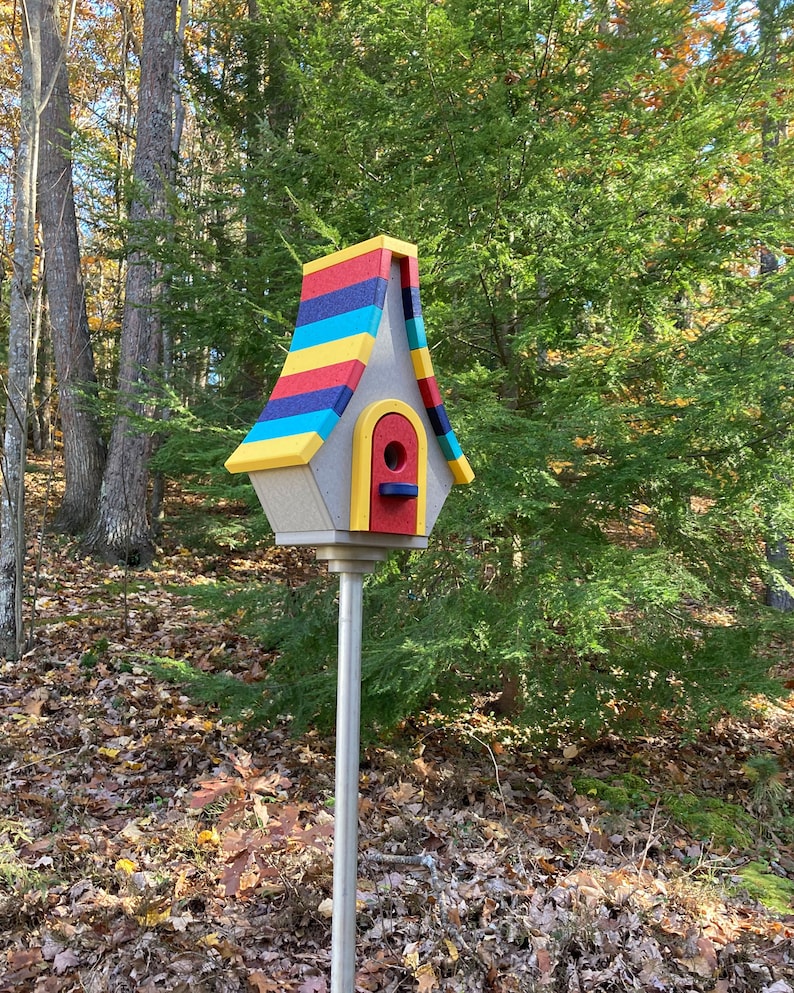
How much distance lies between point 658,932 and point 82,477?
8.91 metres

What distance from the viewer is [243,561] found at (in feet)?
31.4

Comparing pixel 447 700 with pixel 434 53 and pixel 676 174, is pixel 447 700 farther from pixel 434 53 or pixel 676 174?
pixel 434 53

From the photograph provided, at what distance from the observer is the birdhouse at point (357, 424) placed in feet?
6.90

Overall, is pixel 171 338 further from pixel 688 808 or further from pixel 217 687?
pixel 688 808

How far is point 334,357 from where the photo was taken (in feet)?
7.25

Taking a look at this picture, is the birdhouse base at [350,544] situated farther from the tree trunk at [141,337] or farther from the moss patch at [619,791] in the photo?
the tree trunk at [141,337]

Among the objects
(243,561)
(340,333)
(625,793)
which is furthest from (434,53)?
(243,561)

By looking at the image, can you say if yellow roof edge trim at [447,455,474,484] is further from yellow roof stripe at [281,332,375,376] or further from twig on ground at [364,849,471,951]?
twig on ground at [364,849,471,951]

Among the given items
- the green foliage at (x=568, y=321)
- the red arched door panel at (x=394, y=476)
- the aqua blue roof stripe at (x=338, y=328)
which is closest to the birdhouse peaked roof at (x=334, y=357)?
the aqua blue roof stripe at (x=338, y=328)

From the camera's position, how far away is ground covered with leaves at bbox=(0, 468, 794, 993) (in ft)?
9.63

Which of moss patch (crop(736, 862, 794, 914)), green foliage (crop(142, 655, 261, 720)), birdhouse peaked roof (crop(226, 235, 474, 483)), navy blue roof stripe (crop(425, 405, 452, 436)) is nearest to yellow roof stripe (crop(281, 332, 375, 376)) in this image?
birdhouse peaked roof (crop(226, 235, 474, 483))

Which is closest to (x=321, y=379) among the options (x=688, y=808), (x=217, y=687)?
(x=217, y=687)

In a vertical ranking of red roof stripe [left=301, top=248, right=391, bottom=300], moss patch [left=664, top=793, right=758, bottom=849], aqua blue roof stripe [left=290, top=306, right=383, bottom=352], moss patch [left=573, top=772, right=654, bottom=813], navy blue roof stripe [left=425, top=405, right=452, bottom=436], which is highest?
red roof stripe [left=301, top=248, right=391, bottom=300]

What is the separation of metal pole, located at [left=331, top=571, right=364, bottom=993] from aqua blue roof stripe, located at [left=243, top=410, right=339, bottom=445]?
45cm
